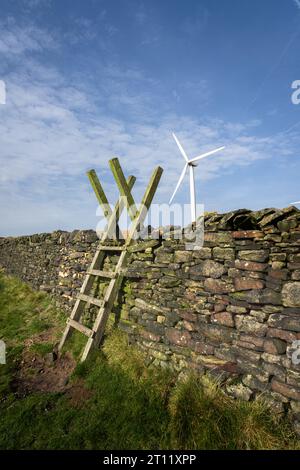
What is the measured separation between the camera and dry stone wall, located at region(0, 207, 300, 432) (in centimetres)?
363

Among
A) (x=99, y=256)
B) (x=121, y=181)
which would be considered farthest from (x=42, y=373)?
(x=121, y=181)

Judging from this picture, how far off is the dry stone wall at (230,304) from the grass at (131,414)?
288 millimetres

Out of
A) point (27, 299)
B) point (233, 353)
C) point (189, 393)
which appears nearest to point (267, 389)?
point (233, 353)

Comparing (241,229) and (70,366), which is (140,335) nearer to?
(70,366)

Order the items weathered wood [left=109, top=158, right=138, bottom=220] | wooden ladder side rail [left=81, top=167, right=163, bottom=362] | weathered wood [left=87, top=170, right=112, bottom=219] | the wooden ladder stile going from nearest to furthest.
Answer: wooden ladder side rail [left=81, top=167, right=163, bottom=362], the wooden ladder stile, weathered wood [left=109, top=158, right=138, bottom=220], weathered wood [left=87, top=170, right=112, bottom=219]

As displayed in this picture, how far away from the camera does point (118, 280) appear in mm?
6016

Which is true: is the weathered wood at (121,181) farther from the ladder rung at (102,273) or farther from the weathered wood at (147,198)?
the ladder rung at (102,273)

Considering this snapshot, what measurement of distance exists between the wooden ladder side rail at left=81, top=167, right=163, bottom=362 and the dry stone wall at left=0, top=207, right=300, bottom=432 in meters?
0.24

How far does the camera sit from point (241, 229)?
4250mm

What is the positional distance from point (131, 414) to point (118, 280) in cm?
258

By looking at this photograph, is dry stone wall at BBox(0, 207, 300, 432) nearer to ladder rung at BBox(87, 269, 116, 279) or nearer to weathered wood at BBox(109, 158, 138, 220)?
ladder rung at BBox(87, 269, 116, 279)

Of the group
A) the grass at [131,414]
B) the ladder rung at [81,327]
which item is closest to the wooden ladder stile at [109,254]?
the ladder rung at [81,327]

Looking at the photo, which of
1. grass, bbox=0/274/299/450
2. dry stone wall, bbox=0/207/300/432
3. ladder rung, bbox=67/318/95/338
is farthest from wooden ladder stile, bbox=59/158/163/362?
grass, bbox=0/274/299/450

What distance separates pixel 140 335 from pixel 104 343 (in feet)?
2.75
